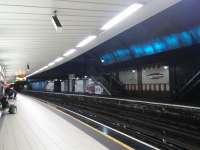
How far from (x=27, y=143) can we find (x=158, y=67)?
19.3 metres

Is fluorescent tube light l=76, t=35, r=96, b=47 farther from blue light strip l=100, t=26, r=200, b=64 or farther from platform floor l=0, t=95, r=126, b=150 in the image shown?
blue light strip l=100, t=26, r=200, b=64

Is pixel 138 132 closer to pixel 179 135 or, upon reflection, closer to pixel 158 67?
pixel 179 135

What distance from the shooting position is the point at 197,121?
36.4 ft

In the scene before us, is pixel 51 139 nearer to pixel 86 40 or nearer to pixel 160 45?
pixel 86 40

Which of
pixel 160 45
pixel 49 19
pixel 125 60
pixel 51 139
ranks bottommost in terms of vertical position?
pixel 51 139

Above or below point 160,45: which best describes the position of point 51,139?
below

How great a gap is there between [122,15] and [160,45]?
52.8 ft

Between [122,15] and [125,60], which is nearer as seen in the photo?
[122,15]

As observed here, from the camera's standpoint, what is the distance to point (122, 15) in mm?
6961

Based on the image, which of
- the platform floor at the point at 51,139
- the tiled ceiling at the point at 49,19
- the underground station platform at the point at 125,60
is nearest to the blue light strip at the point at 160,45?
the underground station platform at the point at 125,60

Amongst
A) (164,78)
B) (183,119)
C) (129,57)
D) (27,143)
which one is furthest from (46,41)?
A: (129,57)

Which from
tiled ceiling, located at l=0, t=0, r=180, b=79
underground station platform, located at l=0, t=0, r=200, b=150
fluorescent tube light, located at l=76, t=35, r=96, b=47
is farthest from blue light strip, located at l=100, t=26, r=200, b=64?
tiled ceiling, located at l=0, t=0, r=180, b=79

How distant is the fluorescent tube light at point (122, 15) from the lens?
6.25 m

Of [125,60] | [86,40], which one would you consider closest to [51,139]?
[86,40]
